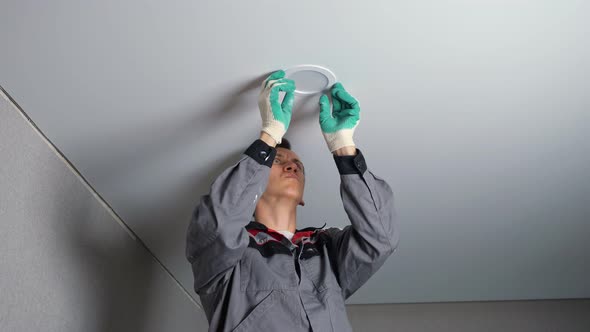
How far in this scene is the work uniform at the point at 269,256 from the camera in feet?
4.27

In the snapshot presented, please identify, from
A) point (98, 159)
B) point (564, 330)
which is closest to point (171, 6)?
point (98, 159)

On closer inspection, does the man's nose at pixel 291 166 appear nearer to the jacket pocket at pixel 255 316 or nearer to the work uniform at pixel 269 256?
the work uniform at pixel 269 256

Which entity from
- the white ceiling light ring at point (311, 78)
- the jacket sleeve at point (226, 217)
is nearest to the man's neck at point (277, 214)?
the jacket sleeve at point (226, 217)

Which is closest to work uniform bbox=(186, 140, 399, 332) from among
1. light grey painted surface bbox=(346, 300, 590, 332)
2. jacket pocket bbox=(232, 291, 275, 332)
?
jacket pocket bbox=(232, 291, 275, 332)

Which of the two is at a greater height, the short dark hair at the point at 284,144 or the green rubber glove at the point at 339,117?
the green rubber glove at the point at 339,117

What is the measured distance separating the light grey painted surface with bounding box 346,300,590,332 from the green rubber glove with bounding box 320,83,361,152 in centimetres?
197

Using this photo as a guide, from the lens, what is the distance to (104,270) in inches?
74.9

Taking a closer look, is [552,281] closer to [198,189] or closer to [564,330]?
[564,330]

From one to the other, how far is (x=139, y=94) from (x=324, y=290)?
2.41 feet

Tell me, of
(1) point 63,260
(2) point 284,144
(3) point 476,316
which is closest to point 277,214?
(2) point 284,144

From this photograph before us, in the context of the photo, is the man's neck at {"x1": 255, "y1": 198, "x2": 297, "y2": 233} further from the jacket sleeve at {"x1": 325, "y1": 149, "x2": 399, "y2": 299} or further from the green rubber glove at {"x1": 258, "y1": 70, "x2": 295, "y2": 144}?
the green rubber glove at {"x1": 258, "y1": 70, "x2": 295, "y2": 144}

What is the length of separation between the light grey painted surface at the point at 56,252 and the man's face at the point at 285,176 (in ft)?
2.16

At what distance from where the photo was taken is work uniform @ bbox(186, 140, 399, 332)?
1301 mm

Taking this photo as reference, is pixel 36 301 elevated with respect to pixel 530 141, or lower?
elevated
